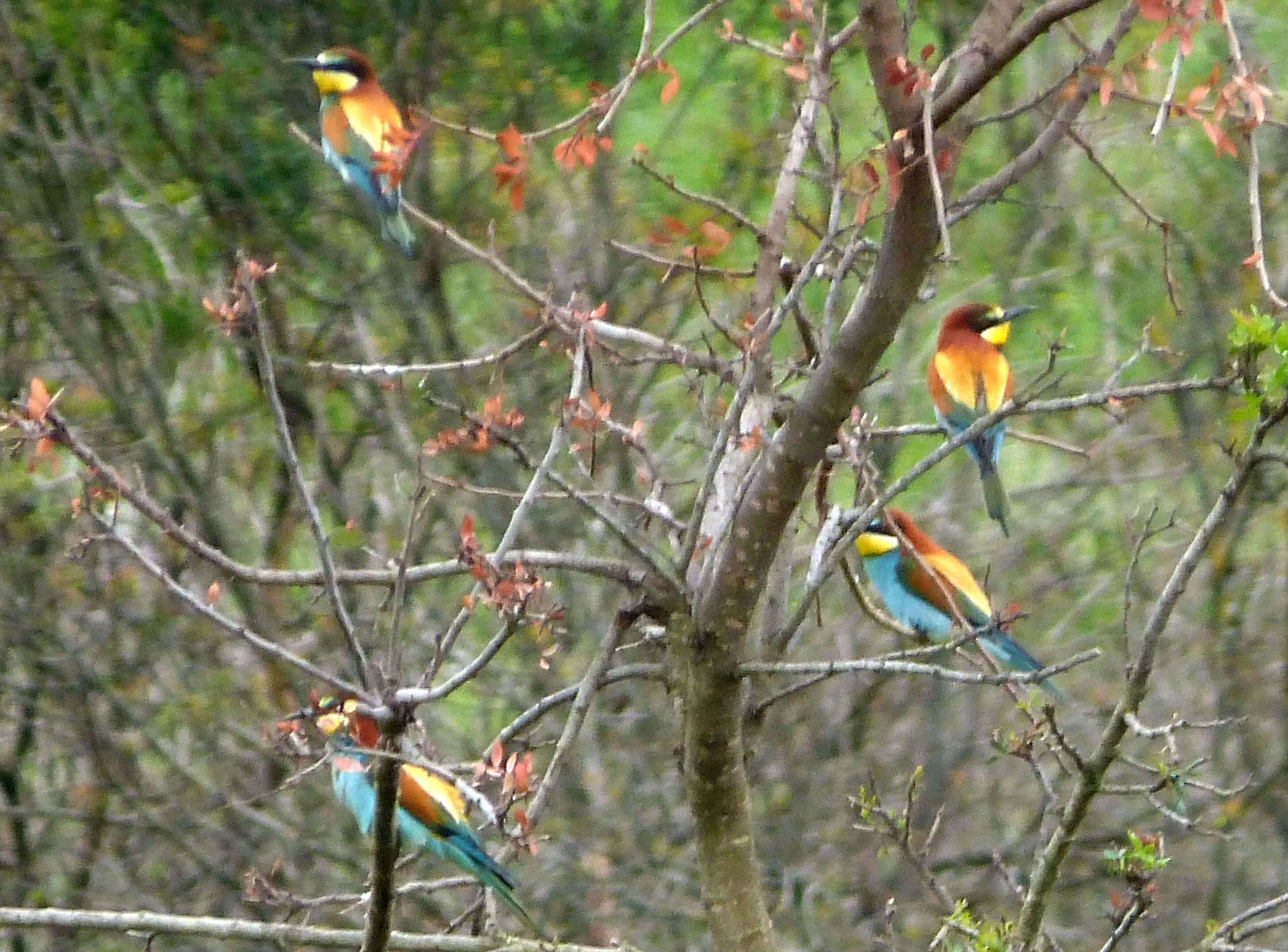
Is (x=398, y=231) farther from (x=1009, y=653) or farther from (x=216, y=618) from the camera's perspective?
(x=216, y=618)

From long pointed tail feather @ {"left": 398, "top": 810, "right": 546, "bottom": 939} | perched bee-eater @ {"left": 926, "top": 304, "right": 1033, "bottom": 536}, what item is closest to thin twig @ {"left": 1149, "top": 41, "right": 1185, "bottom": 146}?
long pointed tail feather @ {"left": 398, "top": 810, "right": 546, "bottom": 939}

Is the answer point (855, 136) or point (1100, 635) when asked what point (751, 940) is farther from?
point (855, 136)

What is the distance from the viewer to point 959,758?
18.5 ft

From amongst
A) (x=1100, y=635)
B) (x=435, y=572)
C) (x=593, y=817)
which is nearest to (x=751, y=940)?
(x=435, y=572)

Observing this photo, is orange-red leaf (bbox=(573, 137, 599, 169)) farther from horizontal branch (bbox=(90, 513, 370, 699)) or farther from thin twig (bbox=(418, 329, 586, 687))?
horizontal branch (bbox=(90, 513, 370, 699))

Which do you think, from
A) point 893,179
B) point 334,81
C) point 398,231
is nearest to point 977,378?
point 398,231

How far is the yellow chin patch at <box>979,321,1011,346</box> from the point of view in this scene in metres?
4.95

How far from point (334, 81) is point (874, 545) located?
83.2 inches

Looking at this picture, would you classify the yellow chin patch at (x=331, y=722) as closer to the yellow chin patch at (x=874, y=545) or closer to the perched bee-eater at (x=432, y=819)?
the perched bee-eater at (x=432, y=819)

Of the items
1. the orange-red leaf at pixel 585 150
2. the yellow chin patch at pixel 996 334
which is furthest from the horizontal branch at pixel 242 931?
the yellow chin patch at pixel 996 334

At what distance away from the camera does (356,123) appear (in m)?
4.82

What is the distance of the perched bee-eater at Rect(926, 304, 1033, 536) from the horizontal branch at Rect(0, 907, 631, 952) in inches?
86.6

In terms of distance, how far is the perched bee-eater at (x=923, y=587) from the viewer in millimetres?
4555

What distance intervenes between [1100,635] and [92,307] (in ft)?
11.1
